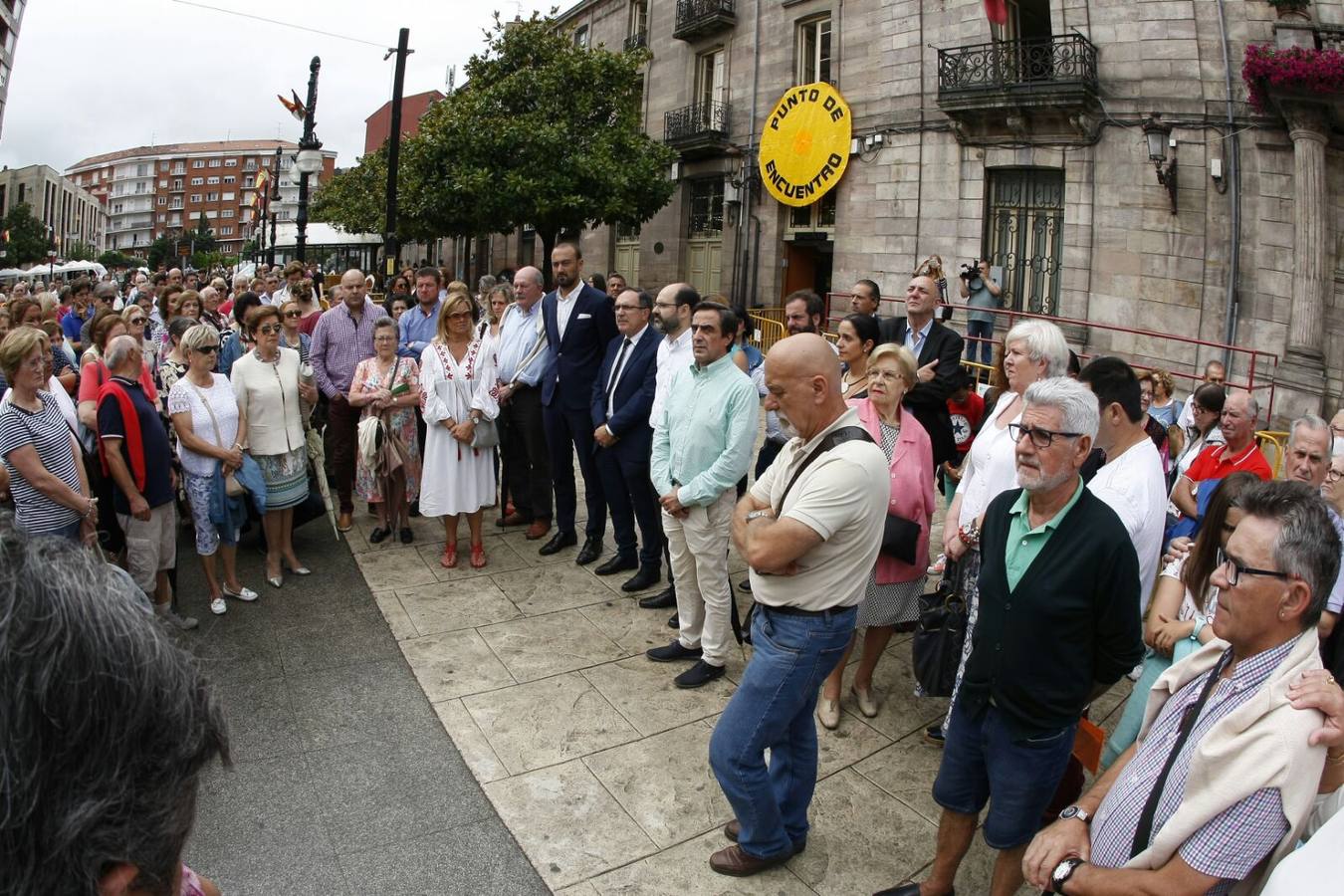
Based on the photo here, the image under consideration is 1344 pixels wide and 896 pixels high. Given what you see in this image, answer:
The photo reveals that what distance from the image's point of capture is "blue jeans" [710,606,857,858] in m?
3.12

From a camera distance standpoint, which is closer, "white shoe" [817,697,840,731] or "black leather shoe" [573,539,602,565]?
"white shoe" [817,697,840,731]

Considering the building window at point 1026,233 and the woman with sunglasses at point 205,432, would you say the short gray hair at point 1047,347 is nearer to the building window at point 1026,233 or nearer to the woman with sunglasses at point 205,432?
the woman with sunglasses at point 205,432

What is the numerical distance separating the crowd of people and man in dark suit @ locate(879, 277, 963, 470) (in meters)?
0.02

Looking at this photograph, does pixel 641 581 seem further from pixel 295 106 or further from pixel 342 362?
pixel 295 106

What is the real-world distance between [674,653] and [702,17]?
1862 cm

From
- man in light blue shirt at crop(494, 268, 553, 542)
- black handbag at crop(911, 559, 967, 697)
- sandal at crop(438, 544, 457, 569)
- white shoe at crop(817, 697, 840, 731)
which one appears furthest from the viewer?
man in light blue shirt at crop(494, 268, 553, 542)

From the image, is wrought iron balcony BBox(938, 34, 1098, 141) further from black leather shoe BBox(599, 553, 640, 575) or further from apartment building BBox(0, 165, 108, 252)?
apartment building BBox(0, 165, 108, 252)

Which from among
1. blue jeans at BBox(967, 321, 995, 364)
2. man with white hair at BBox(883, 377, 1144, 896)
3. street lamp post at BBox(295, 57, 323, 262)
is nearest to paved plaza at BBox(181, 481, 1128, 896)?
man with white hair at BBox(883, 377, 1144, 896)

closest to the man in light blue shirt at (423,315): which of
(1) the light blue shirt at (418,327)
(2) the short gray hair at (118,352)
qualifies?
(1) the light blue shirt at (418,327)

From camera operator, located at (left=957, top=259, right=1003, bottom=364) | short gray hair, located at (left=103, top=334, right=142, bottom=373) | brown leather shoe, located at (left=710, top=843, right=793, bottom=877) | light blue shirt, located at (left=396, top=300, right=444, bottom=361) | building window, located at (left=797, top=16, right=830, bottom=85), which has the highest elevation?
building window, located at (left=797, top=16, right=830, bottom=85)

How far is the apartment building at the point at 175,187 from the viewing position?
152 m

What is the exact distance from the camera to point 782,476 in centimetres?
325

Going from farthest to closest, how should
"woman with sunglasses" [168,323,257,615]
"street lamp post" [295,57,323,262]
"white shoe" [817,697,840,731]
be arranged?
1. "street lamp post" [295,57,323,262]
2. "woman with sunglasses" [168,323,257,615]
3. "white shoe" [817,697,840,731]

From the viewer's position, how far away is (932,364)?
217 inches
